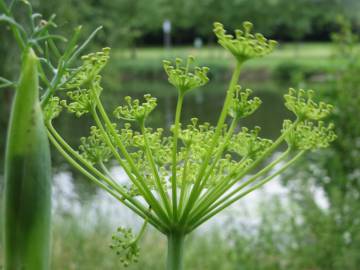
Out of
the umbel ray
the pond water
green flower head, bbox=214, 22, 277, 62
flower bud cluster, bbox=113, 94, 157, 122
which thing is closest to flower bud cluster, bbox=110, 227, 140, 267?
the umbel ray

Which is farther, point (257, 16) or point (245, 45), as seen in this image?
point (257, 16)

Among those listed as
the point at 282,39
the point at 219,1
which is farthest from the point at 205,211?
the point at 282,39

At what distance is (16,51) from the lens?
776 cm

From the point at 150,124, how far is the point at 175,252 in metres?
10.1

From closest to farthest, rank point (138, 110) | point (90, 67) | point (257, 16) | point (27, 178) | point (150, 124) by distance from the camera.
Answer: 1. point (27, 178)
2. point (90, 67)
3. point (138, 110)
4. point (150, 124)
5. point (257, 16)

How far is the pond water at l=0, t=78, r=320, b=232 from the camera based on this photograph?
8.80 m

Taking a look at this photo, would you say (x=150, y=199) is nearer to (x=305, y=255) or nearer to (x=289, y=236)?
(x=305, y=255)

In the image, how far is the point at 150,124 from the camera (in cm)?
1068

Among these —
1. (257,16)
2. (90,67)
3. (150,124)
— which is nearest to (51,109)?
(90,67)

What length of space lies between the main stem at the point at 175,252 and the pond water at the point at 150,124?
21.4 feet

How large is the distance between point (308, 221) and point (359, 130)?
100cm

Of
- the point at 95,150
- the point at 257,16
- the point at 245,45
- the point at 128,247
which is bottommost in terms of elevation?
the point at 128,247

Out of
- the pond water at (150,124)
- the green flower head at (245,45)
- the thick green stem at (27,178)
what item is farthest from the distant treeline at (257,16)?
the thick green stem at (27,178)

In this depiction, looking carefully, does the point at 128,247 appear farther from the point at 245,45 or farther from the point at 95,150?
the point at 245,45
